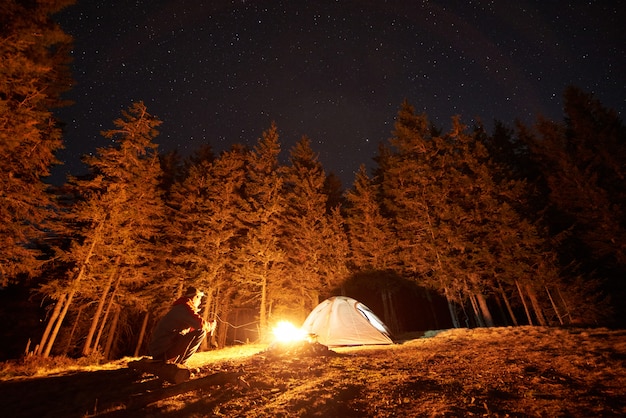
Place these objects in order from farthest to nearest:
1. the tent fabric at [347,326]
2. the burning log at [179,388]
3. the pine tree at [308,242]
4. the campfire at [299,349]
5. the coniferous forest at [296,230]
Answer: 1. the pine tree at [308,242]
2. the coniferous forest at [296,230]
3. the tent fabric at [347,326]
4. the campfire at [299,349]
5. the burning log at [179,388]

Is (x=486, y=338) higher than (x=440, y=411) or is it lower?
higher

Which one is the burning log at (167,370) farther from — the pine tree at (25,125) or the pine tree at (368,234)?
the pine tree at (368,234)

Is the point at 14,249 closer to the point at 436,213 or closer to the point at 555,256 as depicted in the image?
the point at 436,213

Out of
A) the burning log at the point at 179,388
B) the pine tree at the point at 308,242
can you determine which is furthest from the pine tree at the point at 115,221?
the burning log at the point at 179,388

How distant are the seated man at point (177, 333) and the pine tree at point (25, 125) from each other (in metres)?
8.26

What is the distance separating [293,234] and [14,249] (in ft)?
46.7

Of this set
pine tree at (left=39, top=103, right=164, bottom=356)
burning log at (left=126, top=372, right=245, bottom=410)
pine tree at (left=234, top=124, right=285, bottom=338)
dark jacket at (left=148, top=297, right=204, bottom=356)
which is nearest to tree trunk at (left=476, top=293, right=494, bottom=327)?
pine tree at (left=234, top=124, right=285, bottom=338)

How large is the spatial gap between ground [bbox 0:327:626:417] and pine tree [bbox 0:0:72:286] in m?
5.65

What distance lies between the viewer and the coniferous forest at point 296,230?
1262cm

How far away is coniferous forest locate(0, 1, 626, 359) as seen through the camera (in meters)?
12.6

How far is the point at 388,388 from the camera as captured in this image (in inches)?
187

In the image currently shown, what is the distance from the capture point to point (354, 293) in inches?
887

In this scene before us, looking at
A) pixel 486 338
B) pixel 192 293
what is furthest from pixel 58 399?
pixel 486 338

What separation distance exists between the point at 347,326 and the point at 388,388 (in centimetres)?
650
